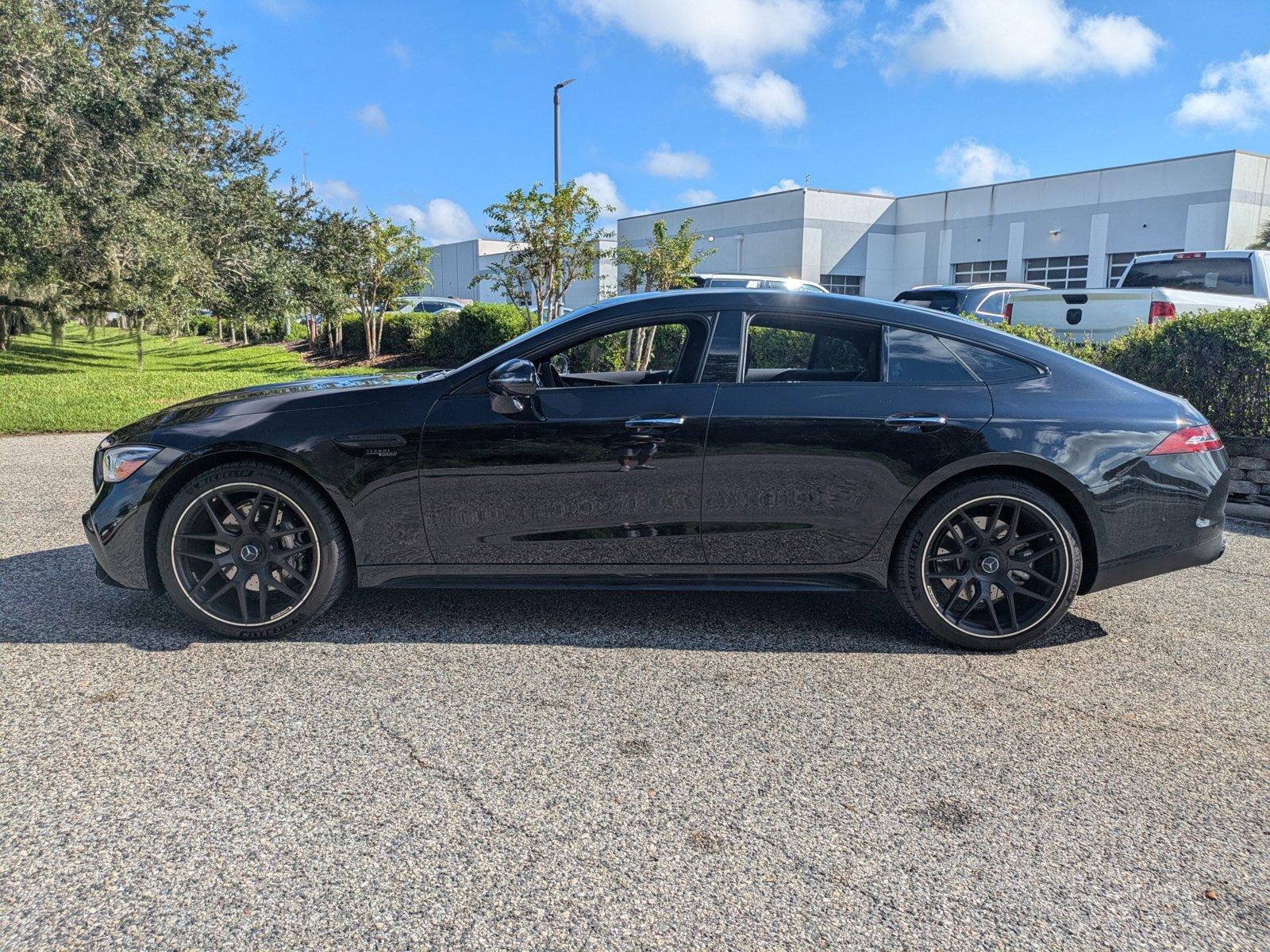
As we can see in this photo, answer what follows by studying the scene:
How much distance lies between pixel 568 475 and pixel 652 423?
0.43 m

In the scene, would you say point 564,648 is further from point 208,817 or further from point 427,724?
point 208,817

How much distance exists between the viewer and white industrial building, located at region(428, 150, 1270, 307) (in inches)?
1174

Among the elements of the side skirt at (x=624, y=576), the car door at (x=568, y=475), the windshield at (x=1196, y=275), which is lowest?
the side skirt at (x=624, y=576)

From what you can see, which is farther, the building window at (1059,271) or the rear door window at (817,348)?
the building window at (1059,271)

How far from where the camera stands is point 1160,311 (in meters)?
10.3

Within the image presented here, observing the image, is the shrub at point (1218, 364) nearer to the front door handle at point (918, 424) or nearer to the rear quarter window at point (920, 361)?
the rear quarter window at point (920, 361)

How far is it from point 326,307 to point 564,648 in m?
23.7

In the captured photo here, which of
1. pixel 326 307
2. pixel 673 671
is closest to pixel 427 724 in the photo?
pixel 673 671

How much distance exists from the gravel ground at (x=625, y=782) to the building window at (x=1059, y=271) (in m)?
33.4

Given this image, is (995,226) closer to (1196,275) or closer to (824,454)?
(1196,275)

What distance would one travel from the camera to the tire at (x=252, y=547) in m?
3.98

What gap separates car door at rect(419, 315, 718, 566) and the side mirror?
2cm

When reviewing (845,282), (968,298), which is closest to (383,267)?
(968,298)

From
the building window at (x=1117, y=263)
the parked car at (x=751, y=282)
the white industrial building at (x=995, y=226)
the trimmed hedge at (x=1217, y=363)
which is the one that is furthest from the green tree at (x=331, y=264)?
the building window at (x=1117, y=263)
